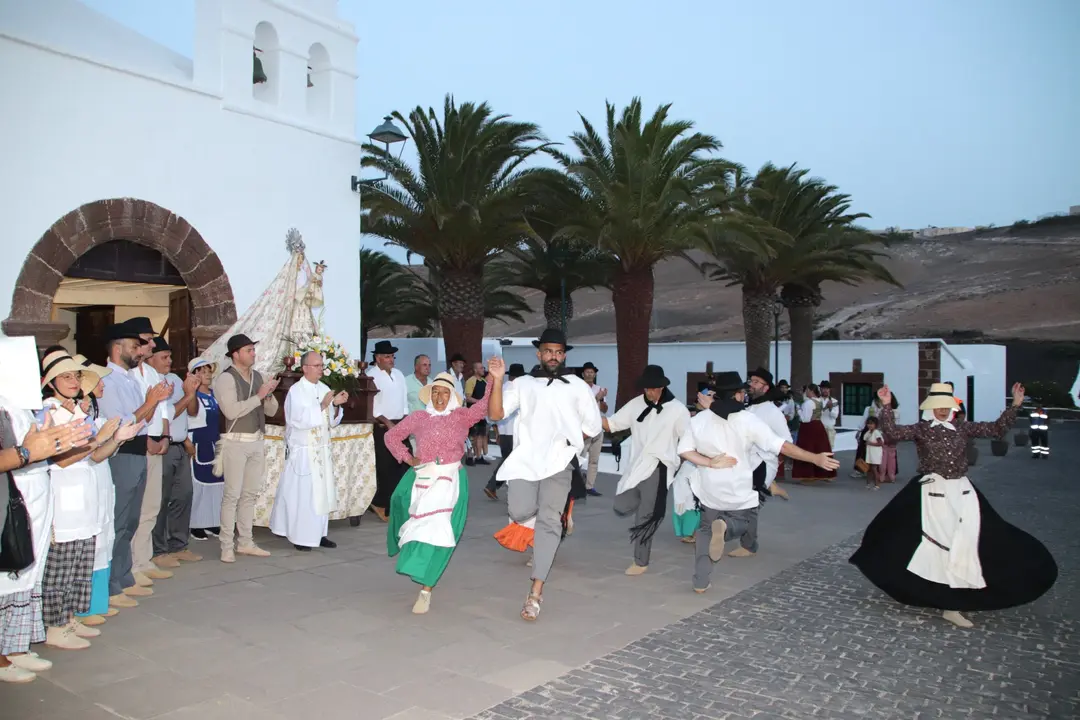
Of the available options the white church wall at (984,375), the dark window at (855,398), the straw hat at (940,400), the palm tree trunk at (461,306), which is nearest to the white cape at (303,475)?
the straw hat at (940,400)

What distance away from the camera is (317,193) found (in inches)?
467

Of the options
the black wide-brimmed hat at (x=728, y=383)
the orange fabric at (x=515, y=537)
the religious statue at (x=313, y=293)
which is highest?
the religious statue at (x=313, y=293)

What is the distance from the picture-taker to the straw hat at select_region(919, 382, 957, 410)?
6.34m

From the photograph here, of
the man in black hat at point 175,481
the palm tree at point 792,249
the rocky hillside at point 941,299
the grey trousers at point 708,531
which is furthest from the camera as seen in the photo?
the rocky hillside at point 941,299

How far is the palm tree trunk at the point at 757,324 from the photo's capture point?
24.6m

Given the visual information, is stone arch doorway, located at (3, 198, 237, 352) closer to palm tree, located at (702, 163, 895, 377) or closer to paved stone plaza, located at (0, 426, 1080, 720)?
paved stone plaza, located at (0, 426, 1080, 720)

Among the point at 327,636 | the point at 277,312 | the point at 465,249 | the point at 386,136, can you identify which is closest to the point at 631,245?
the point at 465,249

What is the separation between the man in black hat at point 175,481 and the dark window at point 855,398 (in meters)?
28.2

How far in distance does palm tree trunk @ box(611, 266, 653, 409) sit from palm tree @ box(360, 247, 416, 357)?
12.1 meters

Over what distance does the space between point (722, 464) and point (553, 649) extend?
2.23m

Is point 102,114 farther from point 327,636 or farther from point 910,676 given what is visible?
point 910,676

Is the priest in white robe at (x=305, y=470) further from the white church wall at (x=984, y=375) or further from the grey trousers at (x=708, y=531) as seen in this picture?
the white church wall at (x=984, y=375)

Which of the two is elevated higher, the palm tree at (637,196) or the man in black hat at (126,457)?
the palm tree at (637,196)

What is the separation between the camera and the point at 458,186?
18.0m
